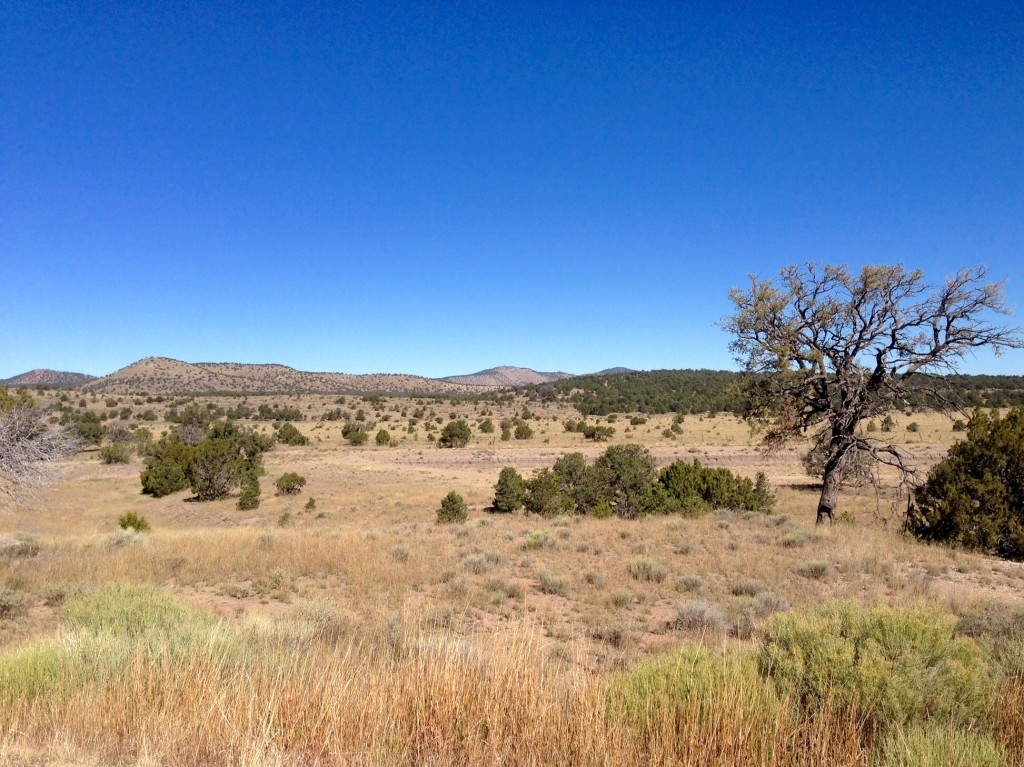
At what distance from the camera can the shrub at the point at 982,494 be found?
13.1 m

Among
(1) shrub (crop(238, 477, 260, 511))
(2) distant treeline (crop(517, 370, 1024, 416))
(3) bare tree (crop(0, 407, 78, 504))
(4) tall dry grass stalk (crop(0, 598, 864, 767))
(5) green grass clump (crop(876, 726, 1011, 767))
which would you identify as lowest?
(1) shrub (crop(238, 477, 260, 511))

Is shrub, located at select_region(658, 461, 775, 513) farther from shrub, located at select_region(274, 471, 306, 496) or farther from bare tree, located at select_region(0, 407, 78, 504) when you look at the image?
shrub, located at select_region(274, 471, 306, 496)

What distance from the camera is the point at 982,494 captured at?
13.4 m

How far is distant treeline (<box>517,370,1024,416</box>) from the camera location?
71.0 m

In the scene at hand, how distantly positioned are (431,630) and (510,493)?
53.1 feet

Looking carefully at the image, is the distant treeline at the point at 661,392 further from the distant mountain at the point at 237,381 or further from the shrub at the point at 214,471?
the distant mountain at the point at 237,381

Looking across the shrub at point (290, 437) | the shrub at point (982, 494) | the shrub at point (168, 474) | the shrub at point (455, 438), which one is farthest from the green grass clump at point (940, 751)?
the shrub at point (290, 437)

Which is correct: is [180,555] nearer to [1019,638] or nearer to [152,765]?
[152,765]

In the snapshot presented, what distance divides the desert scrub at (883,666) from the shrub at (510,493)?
1750cm

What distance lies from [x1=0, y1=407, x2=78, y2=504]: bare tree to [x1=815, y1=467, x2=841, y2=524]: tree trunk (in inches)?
785

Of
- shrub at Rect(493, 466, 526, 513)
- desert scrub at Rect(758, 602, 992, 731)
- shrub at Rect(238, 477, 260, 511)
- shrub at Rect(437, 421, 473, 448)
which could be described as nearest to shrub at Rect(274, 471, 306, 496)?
shrub at Rect(238, 477, 260, 511)

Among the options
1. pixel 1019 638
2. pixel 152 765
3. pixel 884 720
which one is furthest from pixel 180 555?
pixel 1019 638

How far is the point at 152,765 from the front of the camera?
10.2 feet

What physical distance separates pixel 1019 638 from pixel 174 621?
8.98 m
